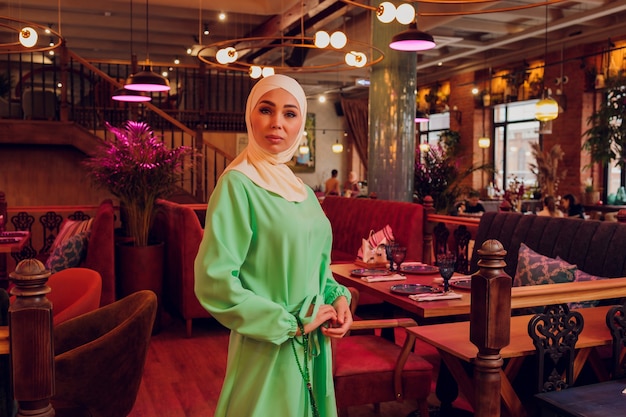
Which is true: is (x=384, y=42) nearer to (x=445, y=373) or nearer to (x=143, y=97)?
(x=143, y=97)

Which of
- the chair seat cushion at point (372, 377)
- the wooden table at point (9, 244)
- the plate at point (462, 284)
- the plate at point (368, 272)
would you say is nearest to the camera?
the chair seat cushion at point (372, 377)

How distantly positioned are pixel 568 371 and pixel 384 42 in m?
5.09

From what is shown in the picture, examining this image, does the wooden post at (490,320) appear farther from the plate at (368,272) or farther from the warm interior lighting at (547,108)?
the warm interior lighting at (547,108)

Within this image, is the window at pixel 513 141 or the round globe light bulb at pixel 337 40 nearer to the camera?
the round globe light bulb at pixel 337 40

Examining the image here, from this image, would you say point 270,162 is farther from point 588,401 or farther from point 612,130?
point 612,130

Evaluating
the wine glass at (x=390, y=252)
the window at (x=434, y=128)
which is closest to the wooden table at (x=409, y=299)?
the wine glass at (x=390, y=252)

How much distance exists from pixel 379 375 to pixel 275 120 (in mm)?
1541

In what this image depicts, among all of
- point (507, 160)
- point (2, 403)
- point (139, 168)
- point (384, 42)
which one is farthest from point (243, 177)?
point (507, 160)

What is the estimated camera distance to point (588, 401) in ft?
7.20

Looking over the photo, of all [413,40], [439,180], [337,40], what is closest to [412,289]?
[413,40]

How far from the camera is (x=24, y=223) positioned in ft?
23.3

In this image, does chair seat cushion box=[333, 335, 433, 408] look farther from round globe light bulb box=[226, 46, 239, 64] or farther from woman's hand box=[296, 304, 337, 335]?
round globe light bulb box=[226, 46, 239, 64]

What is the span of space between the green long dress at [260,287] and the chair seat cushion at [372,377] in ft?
3.53

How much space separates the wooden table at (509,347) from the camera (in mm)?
2344
